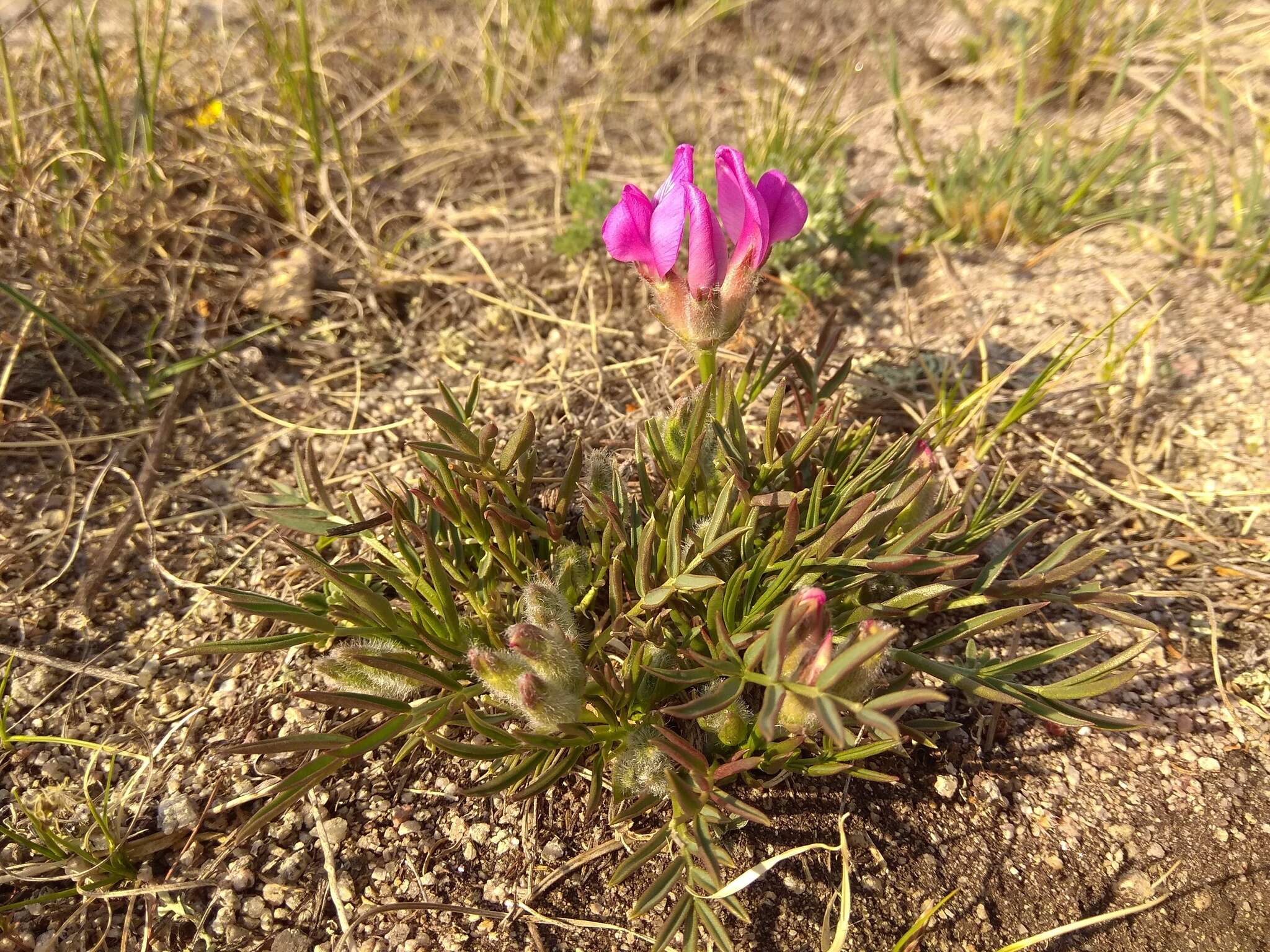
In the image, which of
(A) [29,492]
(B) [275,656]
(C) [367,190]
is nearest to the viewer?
(B) [275,656]

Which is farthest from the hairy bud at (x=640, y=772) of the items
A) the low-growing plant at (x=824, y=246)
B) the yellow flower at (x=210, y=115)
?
the yellow flower at (x=210, y=115)

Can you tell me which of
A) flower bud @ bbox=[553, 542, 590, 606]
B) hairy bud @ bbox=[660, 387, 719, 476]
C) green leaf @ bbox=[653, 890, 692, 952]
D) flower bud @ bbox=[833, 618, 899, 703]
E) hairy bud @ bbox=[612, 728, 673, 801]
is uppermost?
hairy bud @ bbox=[660, 387, 719, 476]

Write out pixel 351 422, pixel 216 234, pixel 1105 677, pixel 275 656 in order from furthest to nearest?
pixel 216 234
pixel 351 422
pixel 275 656
pixel 1105 677

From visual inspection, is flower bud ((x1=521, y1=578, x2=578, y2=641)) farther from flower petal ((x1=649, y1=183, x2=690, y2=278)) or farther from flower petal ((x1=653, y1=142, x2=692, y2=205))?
A: flower petal ((x1=653, y1=142, x2=692, y2=205))

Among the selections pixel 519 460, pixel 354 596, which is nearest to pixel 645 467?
pixel 519 460

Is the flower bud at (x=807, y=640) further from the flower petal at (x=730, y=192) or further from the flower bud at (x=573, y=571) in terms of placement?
the flower petal at (x=730, y=192)

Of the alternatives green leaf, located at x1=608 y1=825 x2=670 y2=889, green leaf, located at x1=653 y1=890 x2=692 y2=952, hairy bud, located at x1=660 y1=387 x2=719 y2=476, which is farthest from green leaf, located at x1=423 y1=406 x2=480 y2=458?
green leaf, located at x1=653 y1=890 x2=692 y2=952

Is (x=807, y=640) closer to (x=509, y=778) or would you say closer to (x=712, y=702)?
(x=712, y=702)

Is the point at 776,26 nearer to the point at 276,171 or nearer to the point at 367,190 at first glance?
the point at 367,190

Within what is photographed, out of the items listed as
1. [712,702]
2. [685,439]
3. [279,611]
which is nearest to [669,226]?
[685,439]
